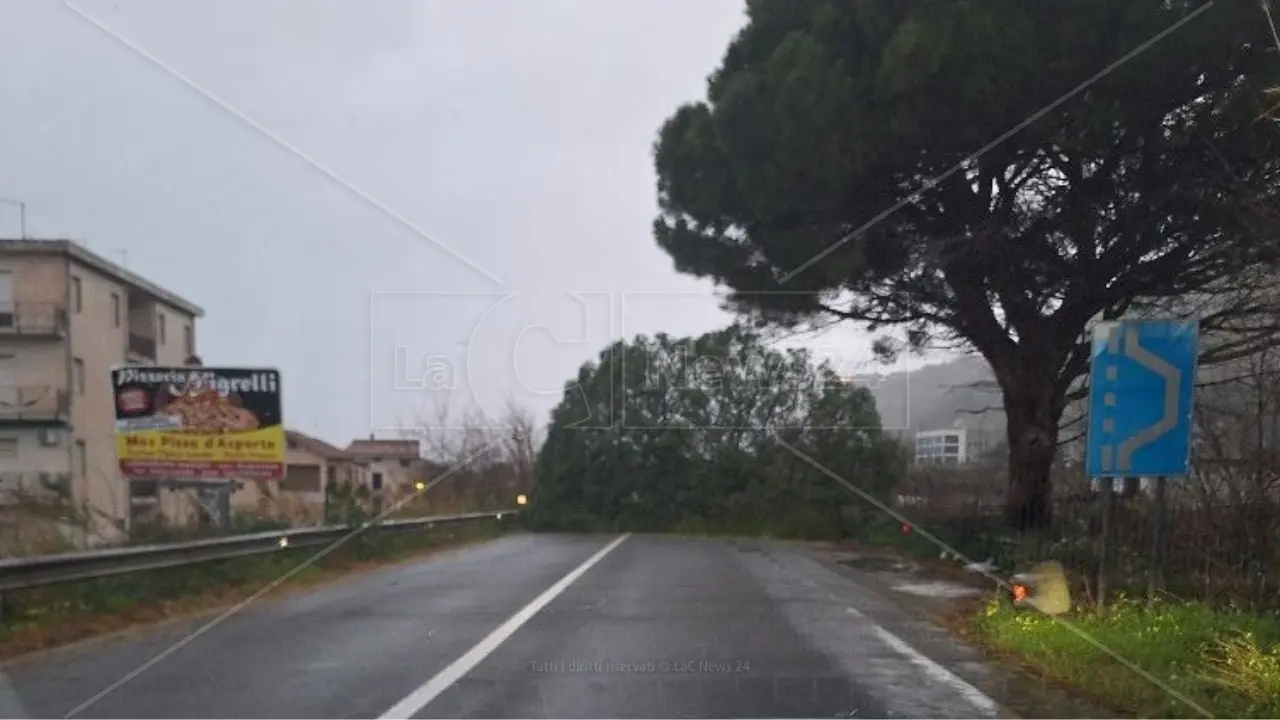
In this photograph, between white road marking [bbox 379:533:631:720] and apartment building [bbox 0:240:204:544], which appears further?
apartment building [bbox 0:240:204:544]

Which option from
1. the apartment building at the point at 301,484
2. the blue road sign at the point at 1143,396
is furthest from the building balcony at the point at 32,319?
the blue road sign at the point at 1143,396

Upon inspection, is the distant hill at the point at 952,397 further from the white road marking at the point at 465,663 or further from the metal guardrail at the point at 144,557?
the metal guardrail at the point at 144,557

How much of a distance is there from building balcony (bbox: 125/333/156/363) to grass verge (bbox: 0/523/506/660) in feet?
16.6

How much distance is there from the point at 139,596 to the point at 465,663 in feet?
18.0

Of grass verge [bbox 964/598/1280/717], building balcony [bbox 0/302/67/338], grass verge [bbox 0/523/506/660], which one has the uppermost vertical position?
building balcony [bbox 0/302/67/338]

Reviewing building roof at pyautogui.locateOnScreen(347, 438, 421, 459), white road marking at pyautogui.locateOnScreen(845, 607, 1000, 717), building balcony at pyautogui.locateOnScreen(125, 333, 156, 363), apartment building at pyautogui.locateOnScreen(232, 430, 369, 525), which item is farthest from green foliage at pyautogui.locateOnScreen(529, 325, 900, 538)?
white road marking at pyautogui.locateOnScreen(845, 607, 1000, 717)

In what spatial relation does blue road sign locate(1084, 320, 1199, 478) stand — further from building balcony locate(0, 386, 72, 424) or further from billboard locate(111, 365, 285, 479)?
building balcony locate(0, 386, 72, 424)

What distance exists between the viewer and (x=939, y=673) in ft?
27.9

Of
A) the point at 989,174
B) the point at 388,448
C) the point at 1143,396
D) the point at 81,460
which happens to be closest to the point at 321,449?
the point at 388,448

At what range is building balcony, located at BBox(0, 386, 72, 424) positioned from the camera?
16312 millimetres

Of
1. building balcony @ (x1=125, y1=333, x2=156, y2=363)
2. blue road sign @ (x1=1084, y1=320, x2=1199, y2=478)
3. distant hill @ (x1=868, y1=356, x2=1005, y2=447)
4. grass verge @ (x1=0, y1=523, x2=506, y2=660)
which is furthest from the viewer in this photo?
distant hill @ (x1=868, y1=356, x2=1005, y2=447)

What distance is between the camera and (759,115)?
55.8 feet

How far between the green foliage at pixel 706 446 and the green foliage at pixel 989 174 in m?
16.7

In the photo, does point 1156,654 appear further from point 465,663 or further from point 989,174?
point 989,174
